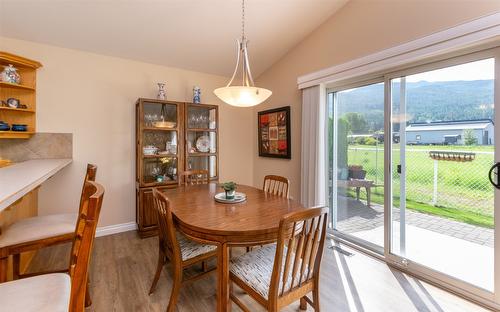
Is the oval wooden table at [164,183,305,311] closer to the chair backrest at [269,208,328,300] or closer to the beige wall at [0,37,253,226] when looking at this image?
the chair backrest at [269,208,328,300]

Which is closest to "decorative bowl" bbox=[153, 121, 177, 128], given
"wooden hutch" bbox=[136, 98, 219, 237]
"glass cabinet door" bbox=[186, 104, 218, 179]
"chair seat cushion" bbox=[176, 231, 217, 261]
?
"wooden hutch" bbox=[136, 98, 219, 237]

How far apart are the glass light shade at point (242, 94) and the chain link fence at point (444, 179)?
1.55 meters

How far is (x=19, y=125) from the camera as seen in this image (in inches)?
97.9

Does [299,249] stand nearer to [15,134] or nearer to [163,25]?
[163,25]

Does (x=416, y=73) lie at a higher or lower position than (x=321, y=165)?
higher

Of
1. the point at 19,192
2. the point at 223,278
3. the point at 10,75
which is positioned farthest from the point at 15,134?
the point at 223,278

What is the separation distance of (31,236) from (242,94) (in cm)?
173

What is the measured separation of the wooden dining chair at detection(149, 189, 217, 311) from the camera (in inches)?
61.8

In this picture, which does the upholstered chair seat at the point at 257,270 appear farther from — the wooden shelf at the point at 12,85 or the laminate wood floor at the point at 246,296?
the wooden shelf at the point at 12,85

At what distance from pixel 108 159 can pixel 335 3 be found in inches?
134

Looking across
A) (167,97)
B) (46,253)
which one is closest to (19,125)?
(46,253)

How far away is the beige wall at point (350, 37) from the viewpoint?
6.33 ft

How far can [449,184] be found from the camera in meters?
2.12

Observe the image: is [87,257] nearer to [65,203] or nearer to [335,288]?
[335,288]
